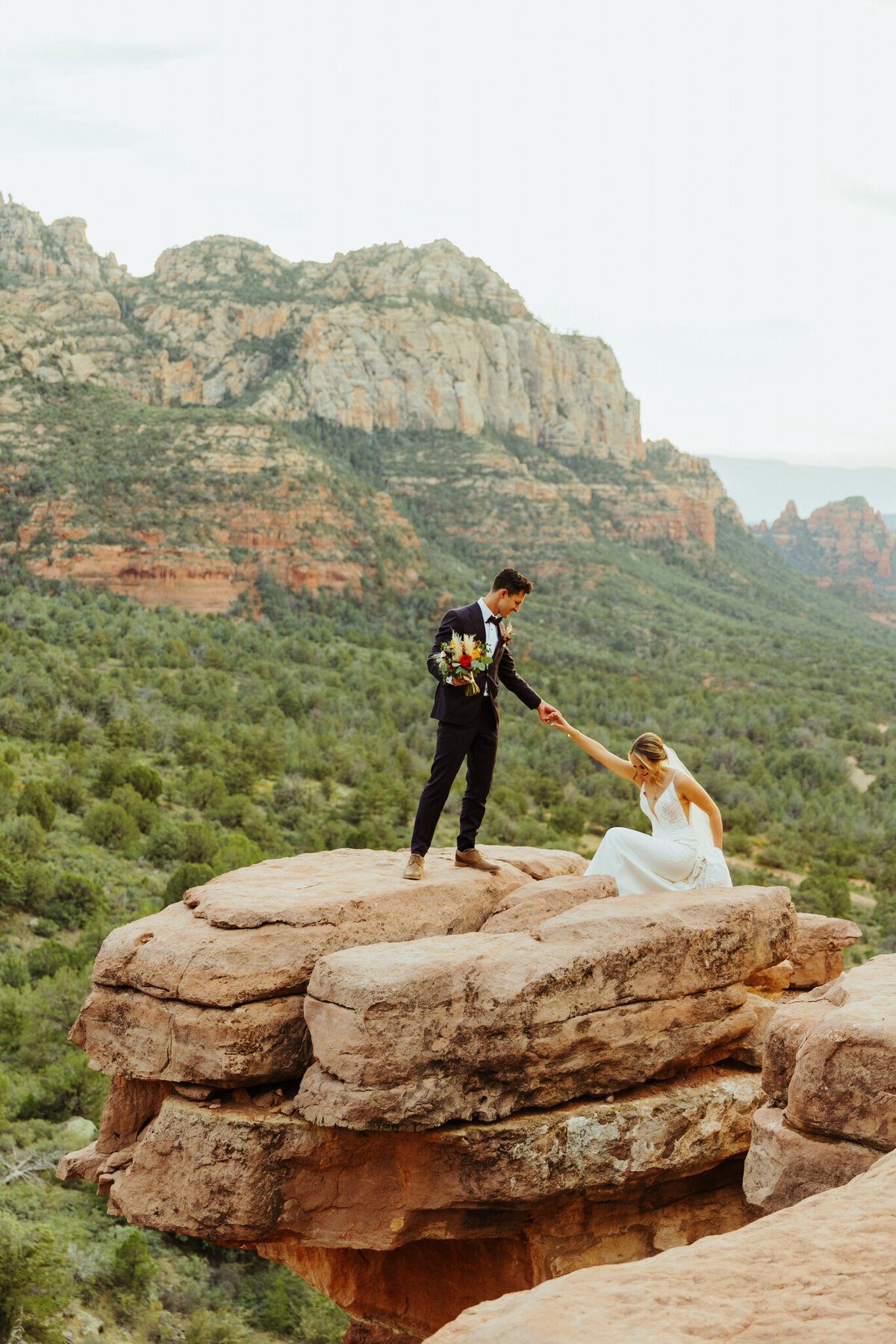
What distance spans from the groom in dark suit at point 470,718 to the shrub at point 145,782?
71.9 ft

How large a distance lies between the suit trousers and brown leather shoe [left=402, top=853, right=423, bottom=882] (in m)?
0.05

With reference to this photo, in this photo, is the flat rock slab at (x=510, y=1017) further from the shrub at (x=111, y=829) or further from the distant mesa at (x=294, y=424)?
the distant mesa at (x=294, y=424)

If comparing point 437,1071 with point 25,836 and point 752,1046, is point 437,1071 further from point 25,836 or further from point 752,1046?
point 25,836

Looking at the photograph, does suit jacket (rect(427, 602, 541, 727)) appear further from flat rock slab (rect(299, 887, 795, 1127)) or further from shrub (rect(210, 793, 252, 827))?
shrub (rect(210, 793, 252, 827))

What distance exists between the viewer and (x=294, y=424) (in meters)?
85.7

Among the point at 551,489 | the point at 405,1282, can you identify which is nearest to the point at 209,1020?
the point at 405,1282

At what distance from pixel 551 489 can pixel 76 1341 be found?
78102 mm

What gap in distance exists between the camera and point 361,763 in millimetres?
36406

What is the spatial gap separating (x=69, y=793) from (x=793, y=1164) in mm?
24552

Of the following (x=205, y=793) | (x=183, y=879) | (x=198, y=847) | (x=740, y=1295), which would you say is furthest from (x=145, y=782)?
(x=740, y=1295)

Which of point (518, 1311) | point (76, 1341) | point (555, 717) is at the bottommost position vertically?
point (76, 1341)

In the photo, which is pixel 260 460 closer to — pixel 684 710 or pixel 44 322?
pixel 44 322

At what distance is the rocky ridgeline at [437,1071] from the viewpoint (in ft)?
21.6

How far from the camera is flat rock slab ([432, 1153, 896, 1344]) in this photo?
367 cm
